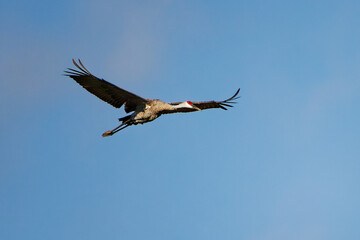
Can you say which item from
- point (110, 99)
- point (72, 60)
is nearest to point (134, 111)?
point (110, 99)

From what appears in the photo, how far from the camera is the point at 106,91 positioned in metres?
26.8

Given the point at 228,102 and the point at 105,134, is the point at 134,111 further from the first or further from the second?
the point at 228,102

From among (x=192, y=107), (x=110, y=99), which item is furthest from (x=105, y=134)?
(x=192, y=107)

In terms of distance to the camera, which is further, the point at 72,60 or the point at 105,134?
the point at 105,134

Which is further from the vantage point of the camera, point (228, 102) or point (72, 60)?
point (228, 102)

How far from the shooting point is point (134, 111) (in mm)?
27219

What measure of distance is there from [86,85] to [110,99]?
3.90ft

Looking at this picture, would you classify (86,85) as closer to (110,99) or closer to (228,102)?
(110,99)

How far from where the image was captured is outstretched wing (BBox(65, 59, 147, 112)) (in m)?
26.0

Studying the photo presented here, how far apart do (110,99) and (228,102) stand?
5.00 m

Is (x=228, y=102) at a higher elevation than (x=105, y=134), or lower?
higher

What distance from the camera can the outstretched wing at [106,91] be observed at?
26016 millimetres

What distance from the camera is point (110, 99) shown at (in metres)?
27.1

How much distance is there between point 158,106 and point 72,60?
3794mm
